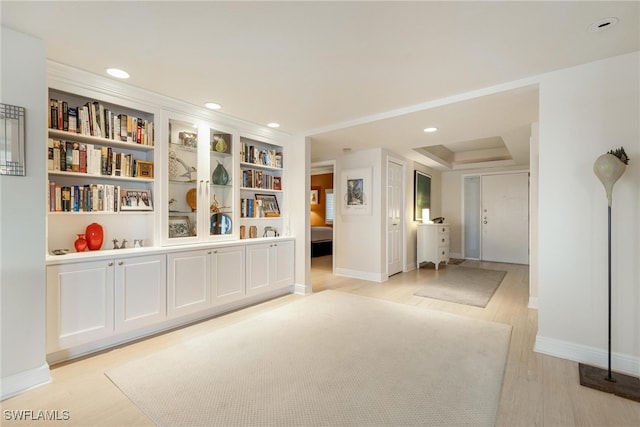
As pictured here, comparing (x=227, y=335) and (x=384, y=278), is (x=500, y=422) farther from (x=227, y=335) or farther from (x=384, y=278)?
(x=384, y=278)

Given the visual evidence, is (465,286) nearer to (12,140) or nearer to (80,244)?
(80,244)

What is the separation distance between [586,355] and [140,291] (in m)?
3.64

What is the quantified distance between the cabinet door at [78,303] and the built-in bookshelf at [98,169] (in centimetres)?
46

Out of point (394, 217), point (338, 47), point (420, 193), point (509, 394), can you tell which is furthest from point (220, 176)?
point (420, 193)

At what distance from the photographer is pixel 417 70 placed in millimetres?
2305

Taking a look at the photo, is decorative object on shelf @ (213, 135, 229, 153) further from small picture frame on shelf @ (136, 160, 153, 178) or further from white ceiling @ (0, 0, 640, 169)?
small picture frame on shelf @ (136, 160, 153, 178)

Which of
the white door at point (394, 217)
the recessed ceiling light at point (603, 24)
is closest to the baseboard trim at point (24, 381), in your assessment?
the recessed ceiling light at point (603, 24)

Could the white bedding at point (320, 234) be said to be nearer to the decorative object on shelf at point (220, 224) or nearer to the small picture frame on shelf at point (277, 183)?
the small picture frame on shelf at point (277, 183)

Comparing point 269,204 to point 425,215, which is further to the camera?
point 425,215

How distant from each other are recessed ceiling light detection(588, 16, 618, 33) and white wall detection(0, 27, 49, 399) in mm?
3531

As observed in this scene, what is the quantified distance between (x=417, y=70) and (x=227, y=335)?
9.18ft

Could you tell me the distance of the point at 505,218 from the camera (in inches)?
262

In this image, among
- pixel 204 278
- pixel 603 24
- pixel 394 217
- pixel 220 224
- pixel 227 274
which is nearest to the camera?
pixel 603 24

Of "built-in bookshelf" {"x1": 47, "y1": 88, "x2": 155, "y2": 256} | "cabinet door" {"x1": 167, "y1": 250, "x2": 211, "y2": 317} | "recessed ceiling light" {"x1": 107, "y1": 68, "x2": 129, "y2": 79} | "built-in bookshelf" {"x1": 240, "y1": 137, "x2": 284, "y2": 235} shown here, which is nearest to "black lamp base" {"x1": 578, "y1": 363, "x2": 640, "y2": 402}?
"cabinet door" {"x1": 167, "y1": 250, "x2": 211, "y2": 317}
